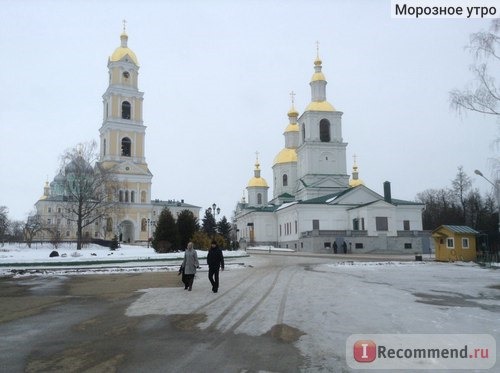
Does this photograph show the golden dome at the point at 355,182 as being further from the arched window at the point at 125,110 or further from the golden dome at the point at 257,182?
the arched window at the point at 125,110

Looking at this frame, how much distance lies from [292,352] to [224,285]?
31.3 ft

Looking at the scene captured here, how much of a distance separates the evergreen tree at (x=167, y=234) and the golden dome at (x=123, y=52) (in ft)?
152

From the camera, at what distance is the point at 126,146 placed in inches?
3044

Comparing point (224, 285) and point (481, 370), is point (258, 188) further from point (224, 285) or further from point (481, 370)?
point (481, 370)

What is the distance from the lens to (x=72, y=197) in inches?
1781

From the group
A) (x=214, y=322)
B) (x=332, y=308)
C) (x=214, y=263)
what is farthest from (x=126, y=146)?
(x=214, y=322)

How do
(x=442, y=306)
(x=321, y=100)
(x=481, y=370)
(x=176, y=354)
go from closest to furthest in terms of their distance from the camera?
(x=481, y=370) < (x=176, y=354) < (x=442, y=306) < (x=321, y=100)

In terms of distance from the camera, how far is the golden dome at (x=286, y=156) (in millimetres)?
78406

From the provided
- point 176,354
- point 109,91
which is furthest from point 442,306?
point 109,91

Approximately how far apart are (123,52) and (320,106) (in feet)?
113

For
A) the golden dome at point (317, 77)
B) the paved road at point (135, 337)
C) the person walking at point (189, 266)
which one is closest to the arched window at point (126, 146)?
the golden dome at point (317, 77)

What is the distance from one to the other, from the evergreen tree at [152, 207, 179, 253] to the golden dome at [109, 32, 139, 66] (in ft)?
152

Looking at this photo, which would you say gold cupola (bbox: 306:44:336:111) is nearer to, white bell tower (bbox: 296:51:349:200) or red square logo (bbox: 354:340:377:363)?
white bell tower (bbox: 296:51:349:200)

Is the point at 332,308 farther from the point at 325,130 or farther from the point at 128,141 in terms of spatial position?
the point at 128,141
